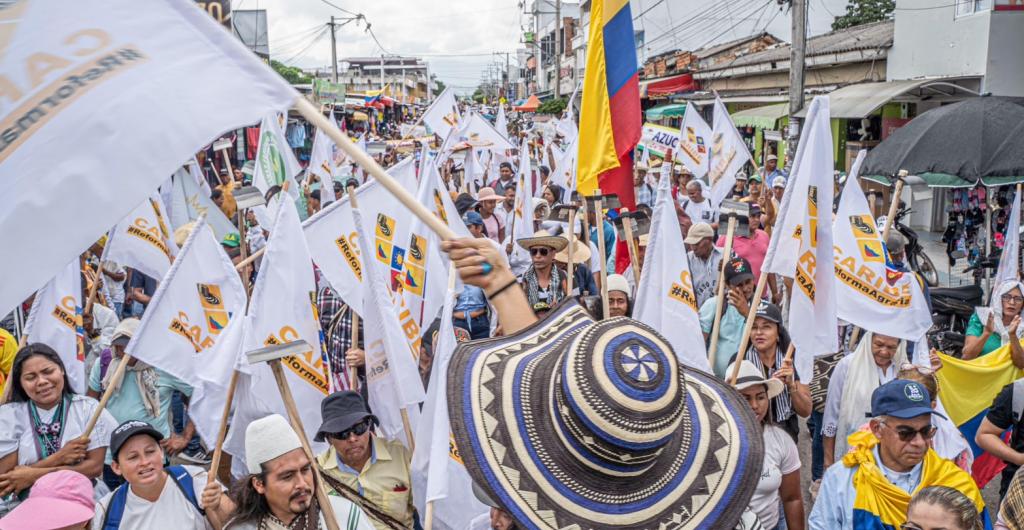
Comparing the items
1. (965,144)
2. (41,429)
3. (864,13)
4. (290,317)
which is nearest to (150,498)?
(41,429)

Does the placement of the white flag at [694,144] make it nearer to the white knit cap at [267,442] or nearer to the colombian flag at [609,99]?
the colombian flag at [609,99]

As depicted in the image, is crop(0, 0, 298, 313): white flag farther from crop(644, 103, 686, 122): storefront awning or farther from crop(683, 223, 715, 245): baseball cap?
crop(644, 103, 686, 122): storefront awning

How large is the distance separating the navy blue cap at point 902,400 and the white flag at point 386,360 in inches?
82.5

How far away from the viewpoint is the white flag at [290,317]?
465 centimetres

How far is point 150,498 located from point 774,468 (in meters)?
2.63

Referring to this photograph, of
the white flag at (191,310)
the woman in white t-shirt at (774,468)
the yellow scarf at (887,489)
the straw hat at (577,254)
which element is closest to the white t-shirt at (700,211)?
the straw hat at (577,254)

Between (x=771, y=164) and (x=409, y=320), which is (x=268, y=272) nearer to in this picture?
(x=409, y=320)

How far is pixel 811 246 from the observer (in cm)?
497

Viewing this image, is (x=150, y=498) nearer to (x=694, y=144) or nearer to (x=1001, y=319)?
(x=1001, y=319)

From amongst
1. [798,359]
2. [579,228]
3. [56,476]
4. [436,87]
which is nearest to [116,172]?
[56,476]

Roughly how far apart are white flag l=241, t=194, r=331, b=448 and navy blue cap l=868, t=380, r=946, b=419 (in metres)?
2.72

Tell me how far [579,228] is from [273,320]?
14.3 ft

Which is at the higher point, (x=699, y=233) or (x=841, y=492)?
(x=699, y=233)

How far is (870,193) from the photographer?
7867 millimetres
